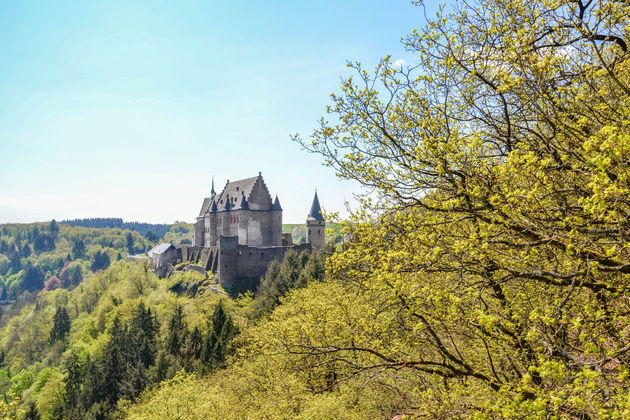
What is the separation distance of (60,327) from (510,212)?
86661 millimetres

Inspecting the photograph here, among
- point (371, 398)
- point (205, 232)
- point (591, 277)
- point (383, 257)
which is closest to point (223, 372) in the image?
point (371, 398)

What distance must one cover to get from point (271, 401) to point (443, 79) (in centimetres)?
1673

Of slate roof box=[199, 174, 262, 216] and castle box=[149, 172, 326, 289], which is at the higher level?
slate roof box=[199, 174, 262, 216]

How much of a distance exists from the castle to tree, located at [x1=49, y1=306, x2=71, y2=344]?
62.4ft

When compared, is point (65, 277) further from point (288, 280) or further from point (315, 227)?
point (288, 280)

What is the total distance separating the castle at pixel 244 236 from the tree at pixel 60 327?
1903 centimetres

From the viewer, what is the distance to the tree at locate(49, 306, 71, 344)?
241ft

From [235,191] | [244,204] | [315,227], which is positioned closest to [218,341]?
[315,227]

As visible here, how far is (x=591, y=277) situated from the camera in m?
5.61

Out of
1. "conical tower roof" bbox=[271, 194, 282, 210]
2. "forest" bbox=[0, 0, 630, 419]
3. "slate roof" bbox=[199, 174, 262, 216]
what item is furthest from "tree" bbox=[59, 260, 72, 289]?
"forest" bbox=[0, 0, 630, 419]

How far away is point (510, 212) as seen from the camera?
5.36m

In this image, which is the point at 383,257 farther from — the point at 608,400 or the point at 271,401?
the point at 271,401

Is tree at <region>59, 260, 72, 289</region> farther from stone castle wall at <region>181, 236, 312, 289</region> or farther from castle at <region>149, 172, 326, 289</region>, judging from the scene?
stone castle wall at <region>181, 236, 312, 289</region>

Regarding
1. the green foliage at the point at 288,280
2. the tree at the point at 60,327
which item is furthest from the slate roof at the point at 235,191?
the tree at the point at 60,327
